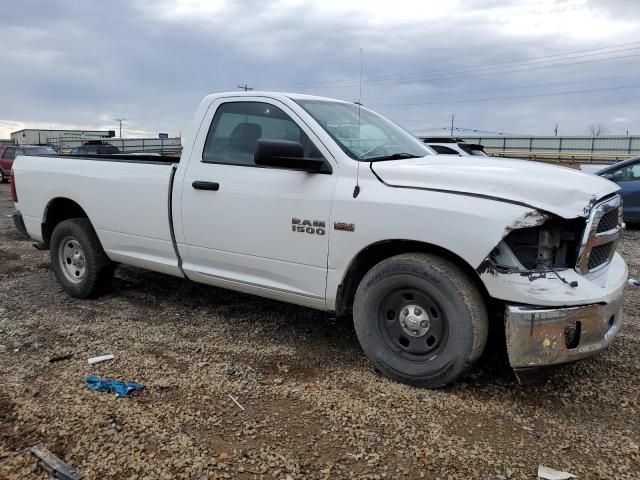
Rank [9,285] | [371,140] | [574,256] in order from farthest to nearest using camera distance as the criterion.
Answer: [9,285], [371,140], [574,256]

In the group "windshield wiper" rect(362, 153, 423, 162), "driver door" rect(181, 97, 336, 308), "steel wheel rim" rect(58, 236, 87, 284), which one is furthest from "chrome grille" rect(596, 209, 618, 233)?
"steel wheel rim" rect(58, 236, 87, 284)

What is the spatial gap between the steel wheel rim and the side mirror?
113 inches

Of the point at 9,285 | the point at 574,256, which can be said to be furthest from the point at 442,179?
the point at 9,285

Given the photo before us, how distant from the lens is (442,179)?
346cm

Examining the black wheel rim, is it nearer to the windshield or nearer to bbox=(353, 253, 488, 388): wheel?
bbox=(353, 253, 488, 388): wheel

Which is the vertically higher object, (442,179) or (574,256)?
(442,179)

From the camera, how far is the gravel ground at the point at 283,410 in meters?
2.82

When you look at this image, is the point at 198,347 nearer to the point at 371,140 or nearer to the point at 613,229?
the point at 371,140

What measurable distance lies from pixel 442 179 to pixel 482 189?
27 cm

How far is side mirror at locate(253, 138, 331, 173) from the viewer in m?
3.68

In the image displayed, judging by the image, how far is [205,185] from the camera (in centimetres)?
439

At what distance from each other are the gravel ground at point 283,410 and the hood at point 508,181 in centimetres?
126

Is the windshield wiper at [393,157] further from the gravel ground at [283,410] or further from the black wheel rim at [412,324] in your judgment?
the gravel ground at [283,410]

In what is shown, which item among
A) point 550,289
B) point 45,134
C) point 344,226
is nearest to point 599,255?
point 550,289
